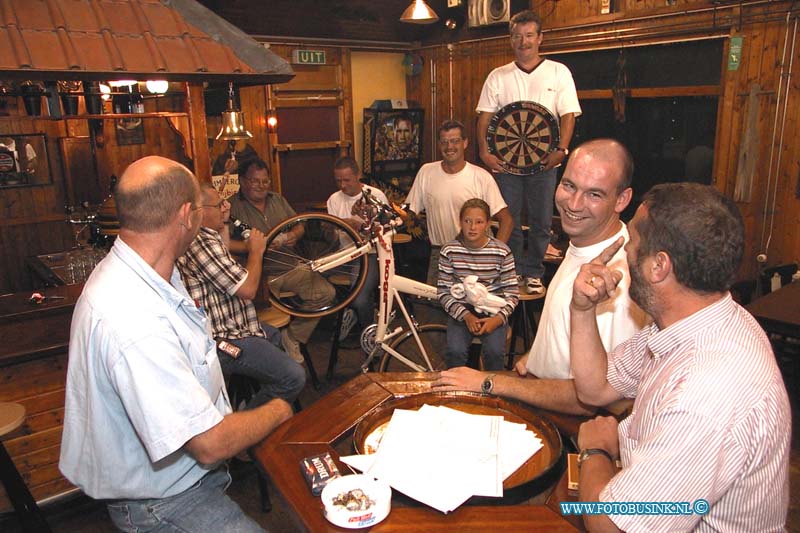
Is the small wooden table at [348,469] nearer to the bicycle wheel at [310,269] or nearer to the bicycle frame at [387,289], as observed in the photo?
the bicycle frame at [387,289]

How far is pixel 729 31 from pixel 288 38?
468 centimetres

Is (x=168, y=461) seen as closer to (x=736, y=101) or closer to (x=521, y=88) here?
(x=521, y=88)

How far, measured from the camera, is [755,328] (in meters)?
1.31

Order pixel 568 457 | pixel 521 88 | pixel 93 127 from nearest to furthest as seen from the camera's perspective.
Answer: pixel 568 457, pixel 521 88, pixel 93 127

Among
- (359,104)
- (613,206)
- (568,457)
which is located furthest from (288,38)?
(568,457)

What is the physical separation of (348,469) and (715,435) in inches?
33.6

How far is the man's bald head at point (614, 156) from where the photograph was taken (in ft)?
6.64

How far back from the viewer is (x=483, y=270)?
3.32 m

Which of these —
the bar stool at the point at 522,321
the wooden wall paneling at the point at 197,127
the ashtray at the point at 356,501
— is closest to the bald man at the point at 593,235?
the ashtray at the point at 356,501

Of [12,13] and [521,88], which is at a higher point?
[12,13]

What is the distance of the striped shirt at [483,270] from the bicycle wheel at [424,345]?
42 cm

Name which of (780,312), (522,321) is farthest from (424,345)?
(780,312)

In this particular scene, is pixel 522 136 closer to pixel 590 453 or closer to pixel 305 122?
pixel 590 453

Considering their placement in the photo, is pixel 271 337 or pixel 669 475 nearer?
pixel 669 475
